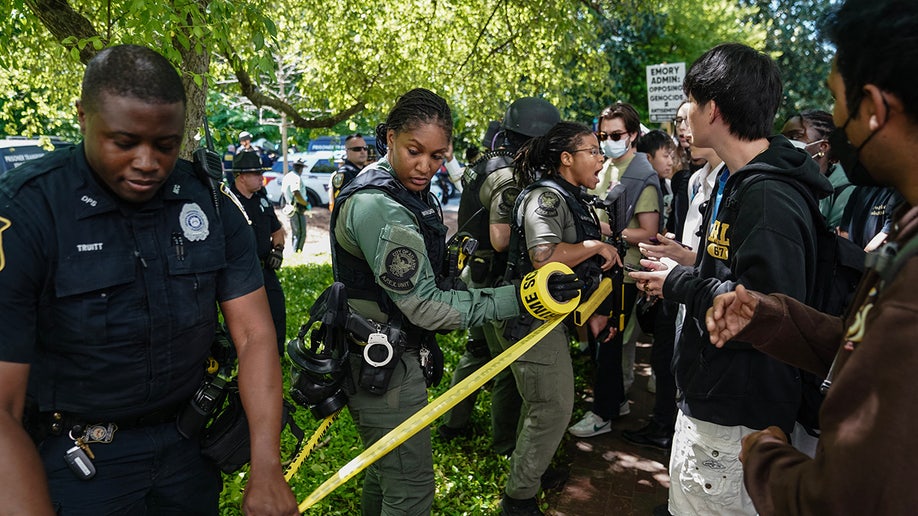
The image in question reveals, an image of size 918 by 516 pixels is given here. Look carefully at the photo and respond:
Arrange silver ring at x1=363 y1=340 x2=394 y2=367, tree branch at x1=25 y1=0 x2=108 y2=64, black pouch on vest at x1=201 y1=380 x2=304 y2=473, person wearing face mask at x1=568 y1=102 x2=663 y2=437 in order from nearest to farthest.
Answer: black pouch on vest at x1=201 y1=380 x2=304 y2=473 < silver ring at x1=363 y1=340 x2=394 y2=367 < tree branch at x1=25 y1=0 x2=108 y2=64 < person wearing face mask at x1=568 y1=102 x2=663 y2=437

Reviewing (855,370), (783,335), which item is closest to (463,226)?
(783,335)

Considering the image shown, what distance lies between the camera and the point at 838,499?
1097mm

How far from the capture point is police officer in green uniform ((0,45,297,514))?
1.67 m

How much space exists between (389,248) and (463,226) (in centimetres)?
175

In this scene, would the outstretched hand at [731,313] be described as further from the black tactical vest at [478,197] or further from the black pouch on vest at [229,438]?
the black tactical vest at [478,197]

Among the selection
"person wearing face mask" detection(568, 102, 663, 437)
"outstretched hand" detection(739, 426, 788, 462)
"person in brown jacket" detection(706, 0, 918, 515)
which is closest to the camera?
"person in brown jacket" detection(706, 0, 918, 515)

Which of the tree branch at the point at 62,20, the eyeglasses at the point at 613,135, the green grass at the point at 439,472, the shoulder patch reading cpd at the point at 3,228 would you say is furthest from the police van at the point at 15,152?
the shoulder patch reading cpd at the point at 3,228

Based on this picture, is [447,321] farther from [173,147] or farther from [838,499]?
[838,499]

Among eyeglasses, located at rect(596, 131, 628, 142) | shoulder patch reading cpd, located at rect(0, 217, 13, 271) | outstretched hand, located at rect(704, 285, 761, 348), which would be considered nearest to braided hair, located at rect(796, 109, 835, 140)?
eyeglasses, located at rect(596, 131, 628, 142)

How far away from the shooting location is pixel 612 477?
408cm

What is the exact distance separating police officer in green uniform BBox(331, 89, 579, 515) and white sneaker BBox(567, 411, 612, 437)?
2169mm

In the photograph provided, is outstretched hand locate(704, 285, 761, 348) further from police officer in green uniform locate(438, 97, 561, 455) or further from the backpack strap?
police officer in green uniform locate(438, 97, 561, 455)

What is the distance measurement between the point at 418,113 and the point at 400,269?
72 centimetres

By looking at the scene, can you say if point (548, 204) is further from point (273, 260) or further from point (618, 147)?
point (273, 260)
